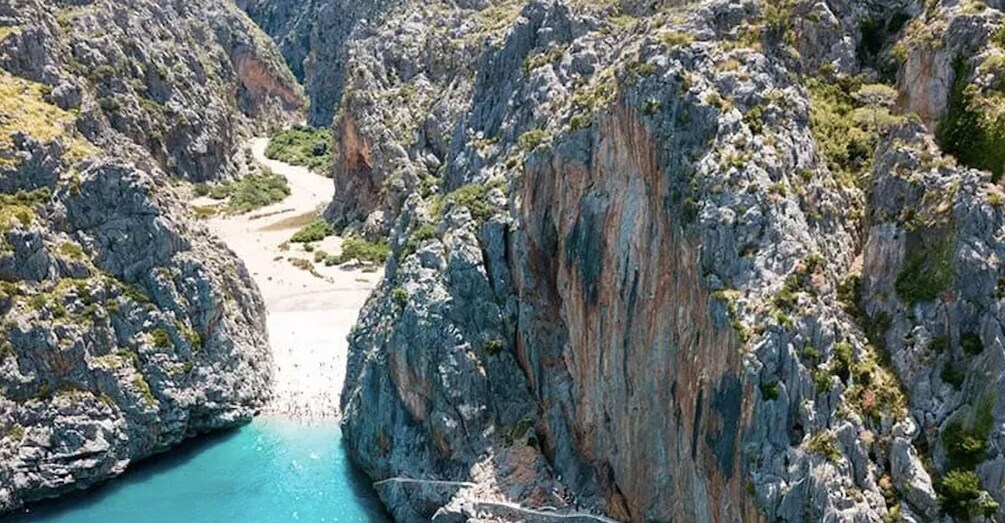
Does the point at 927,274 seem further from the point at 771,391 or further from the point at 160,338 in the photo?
the point at 160,338

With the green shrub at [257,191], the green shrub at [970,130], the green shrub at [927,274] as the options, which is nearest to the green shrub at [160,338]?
the green shrub at [927,274]

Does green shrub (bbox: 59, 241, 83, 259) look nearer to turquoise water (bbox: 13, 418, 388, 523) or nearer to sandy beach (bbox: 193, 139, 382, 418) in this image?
turquoise water (bbox: 13, 418, 388, 523)

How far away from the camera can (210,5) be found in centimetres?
18638

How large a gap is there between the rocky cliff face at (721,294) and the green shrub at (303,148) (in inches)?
3797

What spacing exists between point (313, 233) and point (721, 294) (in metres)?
81.2

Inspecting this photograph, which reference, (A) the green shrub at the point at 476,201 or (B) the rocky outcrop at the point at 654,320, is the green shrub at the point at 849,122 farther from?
(A) the green shrub at the point at 476,201

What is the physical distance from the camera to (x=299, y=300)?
90.1m

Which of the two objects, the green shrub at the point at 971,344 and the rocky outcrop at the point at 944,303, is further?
the green shrub at the point at 971,344

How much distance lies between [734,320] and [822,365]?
388 centimetres

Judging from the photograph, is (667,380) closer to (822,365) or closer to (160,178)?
(822,365)

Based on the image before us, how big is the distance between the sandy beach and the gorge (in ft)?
1.67

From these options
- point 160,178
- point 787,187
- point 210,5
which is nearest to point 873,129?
point 787,187

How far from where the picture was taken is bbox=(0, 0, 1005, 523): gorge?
119 ft

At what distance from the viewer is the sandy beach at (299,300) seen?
230 feet
